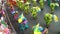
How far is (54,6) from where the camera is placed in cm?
191

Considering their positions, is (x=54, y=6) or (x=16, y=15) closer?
(x=16, y=15)

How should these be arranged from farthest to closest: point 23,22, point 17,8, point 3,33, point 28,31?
point 17,8, point 28,31, point 23,22, point 3,33

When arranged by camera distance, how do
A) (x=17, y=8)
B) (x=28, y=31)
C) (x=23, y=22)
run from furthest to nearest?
(x=17, y=8) → (x=28, y=31) → (x=23, y=22)

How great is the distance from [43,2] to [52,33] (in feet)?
1.68

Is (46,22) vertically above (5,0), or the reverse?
(5,0)

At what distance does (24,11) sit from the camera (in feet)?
6.32

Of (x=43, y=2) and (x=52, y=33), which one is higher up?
(x=43, y=2)

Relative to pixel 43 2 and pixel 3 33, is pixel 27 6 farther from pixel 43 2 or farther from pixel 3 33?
pixel 3 33

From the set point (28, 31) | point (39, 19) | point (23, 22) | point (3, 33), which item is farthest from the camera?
point (39, 19)

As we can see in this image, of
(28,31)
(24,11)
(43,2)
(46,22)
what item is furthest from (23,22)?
(43,2)

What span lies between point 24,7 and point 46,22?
0.33 meters

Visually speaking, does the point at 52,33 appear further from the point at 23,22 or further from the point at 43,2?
the point at 43,2

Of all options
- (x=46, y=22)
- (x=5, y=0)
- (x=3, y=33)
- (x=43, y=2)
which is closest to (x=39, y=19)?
(x=46, y=22)

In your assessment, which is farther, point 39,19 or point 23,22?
point 39,19
